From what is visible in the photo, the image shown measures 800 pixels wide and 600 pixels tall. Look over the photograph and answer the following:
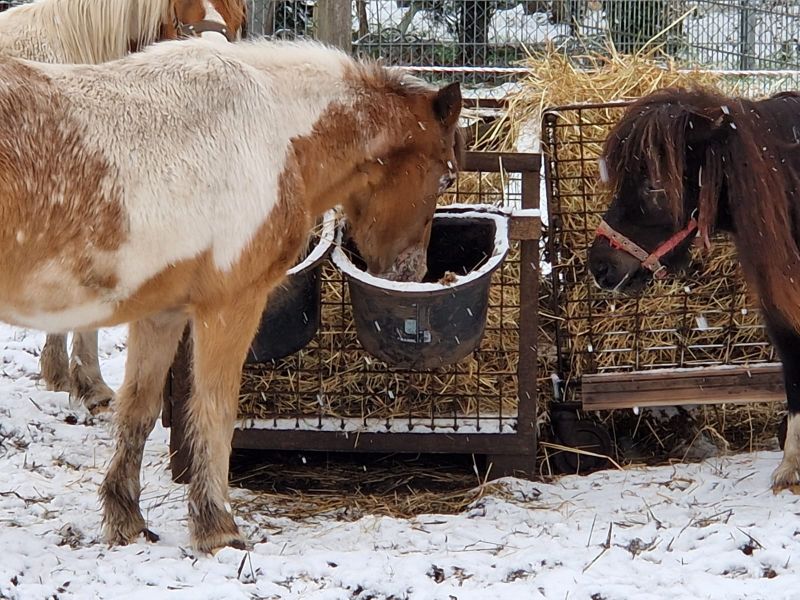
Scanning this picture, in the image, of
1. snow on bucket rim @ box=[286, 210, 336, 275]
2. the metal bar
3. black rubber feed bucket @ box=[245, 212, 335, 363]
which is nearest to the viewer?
snow on bucket rim @ box=[286, 210, 336, 275]

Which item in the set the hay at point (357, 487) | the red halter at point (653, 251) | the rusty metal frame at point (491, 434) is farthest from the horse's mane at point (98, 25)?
the red halter at point (653, 251)

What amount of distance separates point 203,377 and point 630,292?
1.75 metres

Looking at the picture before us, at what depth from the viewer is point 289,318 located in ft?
14.3

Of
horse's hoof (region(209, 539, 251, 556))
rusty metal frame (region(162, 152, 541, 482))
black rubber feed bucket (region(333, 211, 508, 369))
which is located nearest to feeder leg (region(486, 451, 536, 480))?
rusty metal frame (region(162, 152, 541, 482))

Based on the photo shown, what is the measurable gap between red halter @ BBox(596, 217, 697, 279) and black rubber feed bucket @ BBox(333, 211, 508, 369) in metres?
0.42

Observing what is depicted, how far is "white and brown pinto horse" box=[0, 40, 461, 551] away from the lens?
3307 millimetres

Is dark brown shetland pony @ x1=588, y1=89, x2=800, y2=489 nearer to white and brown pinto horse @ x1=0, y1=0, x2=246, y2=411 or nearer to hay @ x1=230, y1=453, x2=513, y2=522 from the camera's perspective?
hay @ x1=230, y1=453, x2=513, y2=522

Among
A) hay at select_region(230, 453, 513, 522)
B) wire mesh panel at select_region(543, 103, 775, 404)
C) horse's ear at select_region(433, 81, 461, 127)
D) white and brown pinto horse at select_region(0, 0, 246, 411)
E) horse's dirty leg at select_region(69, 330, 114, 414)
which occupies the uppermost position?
white and brown pinto horse at select_region(0, 0, 246, 411)

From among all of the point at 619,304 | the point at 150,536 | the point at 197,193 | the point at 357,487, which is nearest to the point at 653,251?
the point at 619,304

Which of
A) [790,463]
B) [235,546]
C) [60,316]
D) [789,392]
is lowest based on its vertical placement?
[235,546]

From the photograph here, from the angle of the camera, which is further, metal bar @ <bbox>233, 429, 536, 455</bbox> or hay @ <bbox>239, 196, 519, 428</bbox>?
hay @ <bbox>239, 196, 519, 428</bbox>

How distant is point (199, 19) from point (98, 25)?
1.53 ft

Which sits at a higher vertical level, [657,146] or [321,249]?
[657,146]

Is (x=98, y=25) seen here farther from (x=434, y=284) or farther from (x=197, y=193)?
(x=434, y=284)
